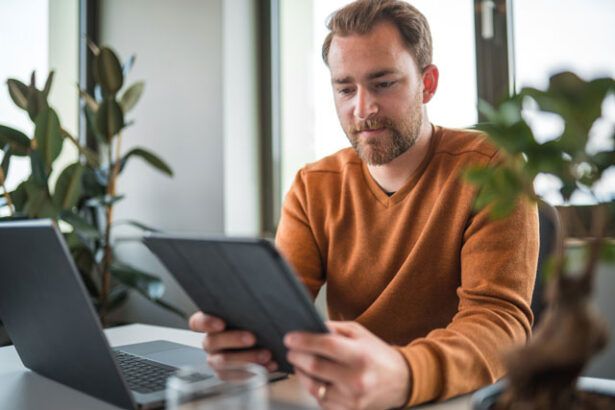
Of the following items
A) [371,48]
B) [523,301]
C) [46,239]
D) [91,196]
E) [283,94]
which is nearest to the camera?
[46,239]

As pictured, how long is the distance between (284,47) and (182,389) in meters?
2.42

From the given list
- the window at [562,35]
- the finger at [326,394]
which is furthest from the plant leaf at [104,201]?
the finger at [326,394]

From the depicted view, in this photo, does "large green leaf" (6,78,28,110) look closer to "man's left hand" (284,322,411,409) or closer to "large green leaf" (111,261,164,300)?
"large green leaf" (111,261,164,300)

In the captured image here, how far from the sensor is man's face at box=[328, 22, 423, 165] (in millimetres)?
1369

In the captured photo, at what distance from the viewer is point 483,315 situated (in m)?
0.98

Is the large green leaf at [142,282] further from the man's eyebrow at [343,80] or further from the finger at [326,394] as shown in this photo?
the finger at [326,394]

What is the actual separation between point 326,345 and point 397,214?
729mm

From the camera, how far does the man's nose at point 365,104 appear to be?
1.37 metres

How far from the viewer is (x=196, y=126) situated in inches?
107

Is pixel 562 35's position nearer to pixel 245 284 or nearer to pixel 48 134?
pixel 245 284

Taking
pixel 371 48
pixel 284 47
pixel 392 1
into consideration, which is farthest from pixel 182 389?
pixel 284 47

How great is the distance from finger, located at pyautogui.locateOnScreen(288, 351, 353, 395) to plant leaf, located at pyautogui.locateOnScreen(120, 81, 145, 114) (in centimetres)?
209

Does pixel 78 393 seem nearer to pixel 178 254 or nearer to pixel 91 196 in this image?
pixel 178 254

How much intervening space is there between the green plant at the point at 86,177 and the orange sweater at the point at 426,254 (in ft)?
3.69
